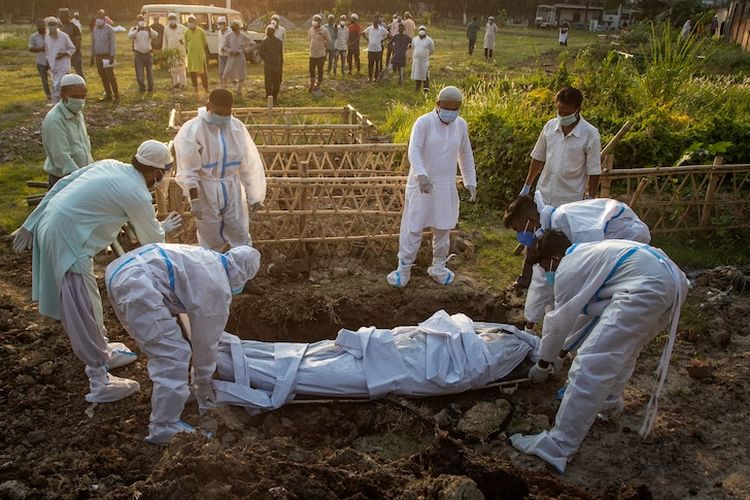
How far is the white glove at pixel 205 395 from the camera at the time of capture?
3.95 m

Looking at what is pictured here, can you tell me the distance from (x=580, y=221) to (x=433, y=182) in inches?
82.3

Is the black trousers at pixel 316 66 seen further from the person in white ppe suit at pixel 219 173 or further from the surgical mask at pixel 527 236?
the surgical mask at pixel 527 236

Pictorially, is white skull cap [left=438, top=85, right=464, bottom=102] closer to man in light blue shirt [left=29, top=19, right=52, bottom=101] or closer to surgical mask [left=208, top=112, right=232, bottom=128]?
surgical mask [left=208, top=112, right=232, bottom=128]

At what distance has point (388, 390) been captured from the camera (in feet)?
13.5

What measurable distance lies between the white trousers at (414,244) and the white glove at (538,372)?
1917mm

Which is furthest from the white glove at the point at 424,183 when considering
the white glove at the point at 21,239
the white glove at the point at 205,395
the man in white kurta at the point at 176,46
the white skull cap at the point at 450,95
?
the man in white kurta at the point at 176,46

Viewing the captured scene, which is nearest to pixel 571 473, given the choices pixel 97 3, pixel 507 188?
pixel 507 188

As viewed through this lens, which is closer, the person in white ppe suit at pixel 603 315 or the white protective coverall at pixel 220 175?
the person in white ppe suit at pixel 603 315

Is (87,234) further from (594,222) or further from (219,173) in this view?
(594,222)

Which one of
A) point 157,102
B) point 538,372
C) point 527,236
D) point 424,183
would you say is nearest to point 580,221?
point 527,236

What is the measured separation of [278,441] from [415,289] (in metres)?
2.65

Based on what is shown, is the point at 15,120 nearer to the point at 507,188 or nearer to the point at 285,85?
the point at 285,85

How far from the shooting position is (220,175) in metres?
5.49

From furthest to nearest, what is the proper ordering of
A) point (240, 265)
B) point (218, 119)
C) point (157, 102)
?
point (157, 102) → point (218, 119) → point (240, 265)
